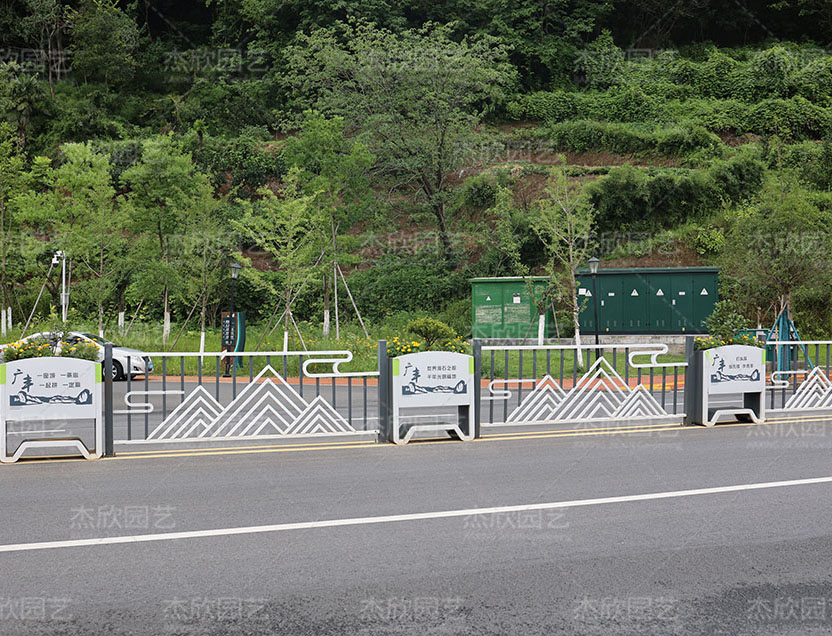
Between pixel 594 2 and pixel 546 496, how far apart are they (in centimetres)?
5350

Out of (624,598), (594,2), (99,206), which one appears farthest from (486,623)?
(594,2)

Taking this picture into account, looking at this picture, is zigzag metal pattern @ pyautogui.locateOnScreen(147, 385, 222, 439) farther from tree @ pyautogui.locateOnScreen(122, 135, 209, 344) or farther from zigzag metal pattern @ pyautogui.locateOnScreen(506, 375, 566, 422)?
tree @ pyautogui.locateOnScreen(122, 135, 209, 344)

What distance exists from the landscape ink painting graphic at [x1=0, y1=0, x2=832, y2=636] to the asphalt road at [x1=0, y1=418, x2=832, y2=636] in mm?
37

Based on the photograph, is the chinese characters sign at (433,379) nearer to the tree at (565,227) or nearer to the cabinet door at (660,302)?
the tree at (565,227)

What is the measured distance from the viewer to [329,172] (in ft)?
98.0

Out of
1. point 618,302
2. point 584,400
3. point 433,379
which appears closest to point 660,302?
point 618,302

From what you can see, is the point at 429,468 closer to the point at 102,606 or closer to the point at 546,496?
the point at 546,496

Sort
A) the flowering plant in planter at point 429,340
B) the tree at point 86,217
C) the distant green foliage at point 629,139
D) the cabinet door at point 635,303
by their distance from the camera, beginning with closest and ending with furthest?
1. the flowering plant in planter at point 429,340
2. the cabinet door at point 635,303
3. the tree at point 86,217
4. the distant green foliage at point 629,139

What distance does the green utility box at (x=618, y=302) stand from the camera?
89.1ft

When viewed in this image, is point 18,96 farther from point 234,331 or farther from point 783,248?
point 783,248

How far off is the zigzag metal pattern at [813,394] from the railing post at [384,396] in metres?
7.60

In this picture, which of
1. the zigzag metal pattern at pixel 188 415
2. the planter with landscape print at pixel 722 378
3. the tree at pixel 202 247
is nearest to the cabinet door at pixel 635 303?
the planter with landscape print at pixel 722 378

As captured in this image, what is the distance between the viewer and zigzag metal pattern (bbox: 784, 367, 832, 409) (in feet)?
44.0

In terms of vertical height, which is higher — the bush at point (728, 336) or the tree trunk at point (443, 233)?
the tree trunk at point (443, 233)
